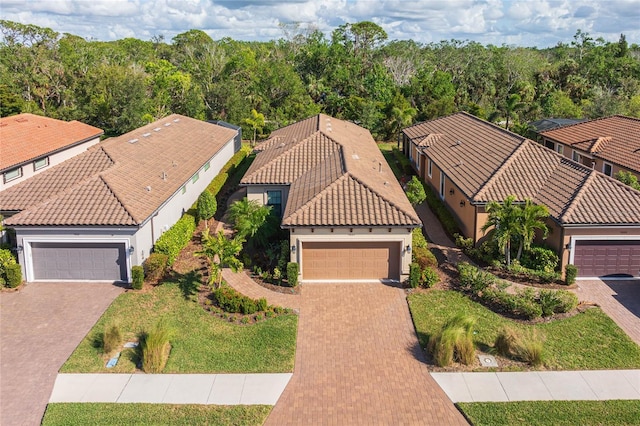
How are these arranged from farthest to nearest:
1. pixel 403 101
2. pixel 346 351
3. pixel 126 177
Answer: pixel 403 101
pixel 126 177
pixel 346 351

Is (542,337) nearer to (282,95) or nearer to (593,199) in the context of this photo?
(593,199)

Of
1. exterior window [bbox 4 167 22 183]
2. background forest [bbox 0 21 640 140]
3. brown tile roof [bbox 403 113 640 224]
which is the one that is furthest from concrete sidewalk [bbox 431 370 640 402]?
background forest [bbox 0 21 640 140]

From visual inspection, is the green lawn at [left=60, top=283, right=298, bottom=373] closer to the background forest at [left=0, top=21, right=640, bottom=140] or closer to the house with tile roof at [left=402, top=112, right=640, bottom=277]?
the house with tile roof at [left=402, top=112, right=640, bottom=277]

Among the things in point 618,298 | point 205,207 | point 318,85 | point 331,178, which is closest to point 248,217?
point 331,178

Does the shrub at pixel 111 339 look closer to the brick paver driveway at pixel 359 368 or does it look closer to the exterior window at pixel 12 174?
the brick paver driveway at pixel 359 368

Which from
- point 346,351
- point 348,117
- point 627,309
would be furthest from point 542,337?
point 348,117
